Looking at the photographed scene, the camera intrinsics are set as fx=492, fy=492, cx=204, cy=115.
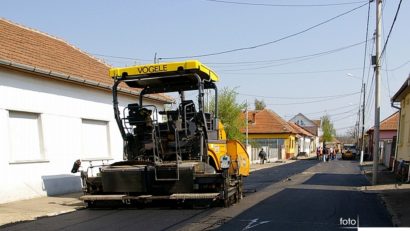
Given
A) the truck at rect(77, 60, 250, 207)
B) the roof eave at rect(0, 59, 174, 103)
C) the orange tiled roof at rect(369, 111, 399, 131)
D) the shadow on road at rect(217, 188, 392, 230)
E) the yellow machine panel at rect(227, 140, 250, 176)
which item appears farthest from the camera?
the orange tiled roof at rect(369, 111, 399, 131)

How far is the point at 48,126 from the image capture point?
1605cm

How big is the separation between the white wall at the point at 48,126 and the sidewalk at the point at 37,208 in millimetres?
650

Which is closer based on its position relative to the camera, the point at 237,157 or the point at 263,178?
the point at 237,157

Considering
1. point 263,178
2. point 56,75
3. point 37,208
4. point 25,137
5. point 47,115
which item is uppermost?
point 56,75

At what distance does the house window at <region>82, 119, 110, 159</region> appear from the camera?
59.9 feet

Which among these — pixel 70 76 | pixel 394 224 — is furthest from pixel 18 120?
pixel 394 224

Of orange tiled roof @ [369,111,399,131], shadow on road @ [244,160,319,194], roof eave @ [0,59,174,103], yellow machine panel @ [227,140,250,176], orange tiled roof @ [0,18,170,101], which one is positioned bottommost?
shadow on road @ [244,160,319,194]

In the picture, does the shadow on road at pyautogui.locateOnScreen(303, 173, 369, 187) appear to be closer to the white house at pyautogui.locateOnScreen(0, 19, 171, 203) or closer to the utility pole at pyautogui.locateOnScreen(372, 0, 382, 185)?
the utility pole at pyautogui.locateOnScreen(372, 0, 382, 185)

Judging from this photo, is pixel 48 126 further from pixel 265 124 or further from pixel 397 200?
pixel 265 124

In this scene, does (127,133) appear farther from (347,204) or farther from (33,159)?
(347,204)

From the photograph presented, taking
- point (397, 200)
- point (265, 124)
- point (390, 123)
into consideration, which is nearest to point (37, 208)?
point (397, 200)

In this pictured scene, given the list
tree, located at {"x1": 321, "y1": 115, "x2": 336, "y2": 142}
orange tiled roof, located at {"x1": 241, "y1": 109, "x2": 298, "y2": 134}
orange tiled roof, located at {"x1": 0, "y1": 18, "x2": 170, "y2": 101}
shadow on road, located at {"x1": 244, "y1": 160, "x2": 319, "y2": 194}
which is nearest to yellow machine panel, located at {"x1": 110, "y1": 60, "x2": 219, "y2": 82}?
orange tiled roof, located at {"x1": 0, "y1": 18, "x2": 170, "y2": 101}

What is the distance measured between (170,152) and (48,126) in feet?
18.6

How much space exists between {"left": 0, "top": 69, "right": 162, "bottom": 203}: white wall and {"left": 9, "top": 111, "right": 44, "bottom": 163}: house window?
134 mm
